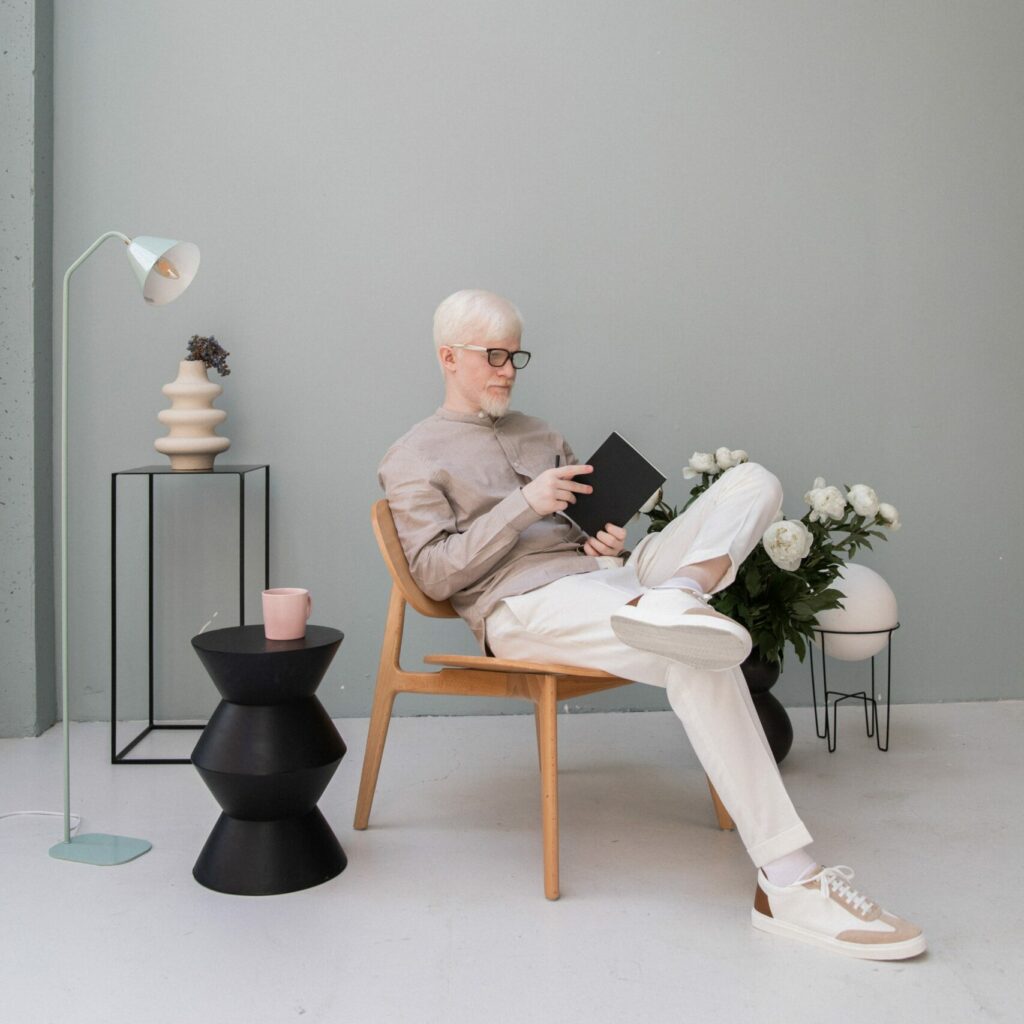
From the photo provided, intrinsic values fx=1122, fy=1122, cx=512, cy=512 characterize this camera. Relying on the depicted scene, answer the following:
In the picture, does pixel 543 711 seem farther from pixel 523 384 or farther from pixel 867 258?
pixel 867 258

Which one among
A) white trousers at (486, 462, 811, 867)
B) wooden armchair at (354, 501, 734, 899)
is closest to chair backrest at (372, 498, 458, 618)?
wooden armchair at (354, 501, 734, 899)

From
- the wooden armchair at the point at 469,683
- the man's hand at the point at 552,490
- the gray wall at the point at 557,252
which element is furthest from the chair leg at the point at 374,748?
the gray wall at the point at 557,252

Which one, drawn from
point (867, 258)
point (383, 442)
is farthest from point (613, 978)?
point (867, 258)

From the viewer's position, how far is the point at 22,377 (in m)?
3.27

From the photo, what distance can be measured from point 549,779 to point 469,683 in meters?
0.31

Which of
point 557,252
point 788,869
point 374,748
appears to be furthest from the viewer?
point 557,252

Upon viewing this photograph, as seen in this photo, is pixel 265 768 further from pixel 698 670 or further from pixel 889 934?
pixel 889 934

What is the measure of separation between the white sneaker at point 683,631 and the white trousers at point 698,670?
0.37 feet

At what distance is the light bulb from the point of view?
90.5 inches

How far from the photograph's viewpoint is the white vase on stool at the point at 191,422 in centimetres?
313

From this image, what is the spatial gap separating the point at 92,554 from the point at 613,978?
2.24 m

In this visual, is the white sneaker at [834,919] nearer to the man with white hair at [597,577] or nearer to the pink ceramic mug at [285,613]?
the man with white hair at [597,577]

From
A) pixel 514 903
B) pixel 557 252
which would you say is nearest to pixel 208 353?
pixel 557 252

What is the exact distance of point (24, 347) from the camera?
326 centimetres
